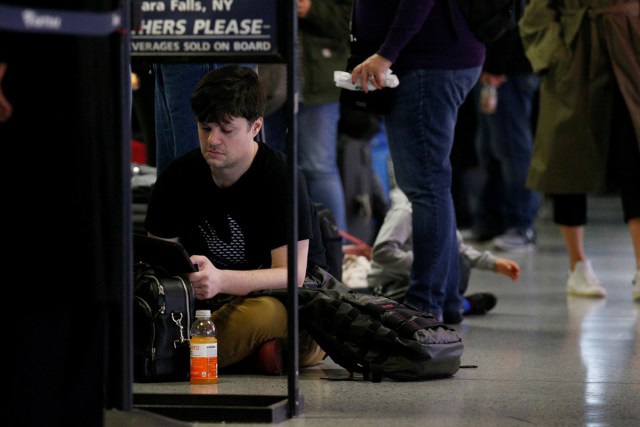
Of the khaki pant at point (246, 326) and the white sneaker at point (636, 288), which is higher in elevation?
the khaki pant at point (246, 326)

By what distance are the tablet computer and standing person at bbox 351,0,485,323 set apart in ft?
4.16

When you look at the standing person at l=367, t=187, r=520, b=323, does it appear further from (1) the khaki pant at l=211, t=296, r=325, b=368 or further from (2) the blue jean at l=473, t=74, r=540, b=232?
(2) the blue jean at l=473, t=74, r=540, b=232

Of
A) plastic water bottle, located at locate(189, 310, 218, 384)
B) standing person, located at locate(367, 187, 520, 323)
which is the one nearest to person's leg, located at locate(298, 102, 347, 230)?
standing person, located at locate(367, 187, 520, 323)

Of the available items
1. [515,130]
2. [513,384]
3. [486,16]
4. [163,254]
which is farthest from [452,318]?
[515,130]

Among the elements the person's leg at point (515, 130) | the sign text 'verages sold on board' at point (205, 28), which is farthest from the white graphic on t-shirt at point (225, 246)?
the person's leg at point (515, 130)

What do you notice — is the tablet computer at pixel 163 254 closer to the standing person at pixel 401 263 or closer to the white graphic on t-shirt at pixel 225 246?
the white graphic on t-shirt at pixel 225 246

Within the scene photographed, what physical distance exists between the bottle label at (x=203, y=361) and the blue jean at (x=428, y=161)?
4.73 ft

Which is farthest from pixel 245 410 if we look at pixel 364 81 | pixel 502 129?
pixel 502 129

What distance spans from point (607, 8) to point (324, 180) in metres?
1.60

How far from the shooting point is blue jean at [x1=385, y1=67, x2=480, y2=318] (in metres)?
5.57

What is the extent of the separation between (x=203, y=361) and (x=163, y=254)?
0.37 m

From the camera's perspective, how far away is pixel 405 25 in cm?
540

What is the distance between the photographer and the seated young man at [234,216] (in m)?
4.70

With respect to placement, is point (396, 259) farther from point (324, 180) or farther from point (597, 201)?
point (597, 201)
